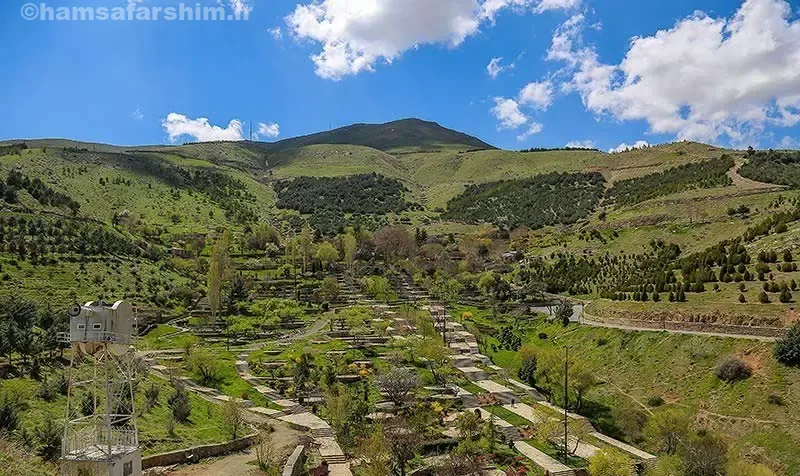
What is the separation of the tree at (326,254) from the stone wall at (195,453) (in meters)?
59.5

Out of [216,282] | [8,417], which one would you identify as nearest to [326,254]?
[216,282]

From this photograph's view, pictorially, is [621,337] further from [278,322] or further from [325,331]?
[278,322]

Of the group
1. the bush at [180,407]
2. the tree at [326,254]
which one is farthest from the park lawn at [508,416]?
the tree at [326,254]

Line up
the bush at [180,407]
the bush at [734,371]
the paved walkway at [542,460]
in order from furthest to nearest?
1. the bush at [734,371]
2. the bush at [180,407]
3. the paved walkway at [542,460]

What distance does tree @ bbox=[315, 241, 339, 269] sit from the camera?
8931 cm

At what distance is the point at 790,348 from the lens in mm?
32750

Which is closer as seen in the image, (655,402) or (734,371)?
(734,371)

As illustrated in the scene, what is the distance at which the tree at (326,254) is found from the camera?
89312 millimetres

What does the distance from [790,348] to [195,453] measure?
31176 mm

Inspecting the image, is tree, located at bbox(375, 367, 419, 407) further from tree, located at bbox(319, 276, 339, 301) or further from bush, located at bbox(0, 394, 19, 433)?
tree, located at bbox(319, 276, 339, 301)

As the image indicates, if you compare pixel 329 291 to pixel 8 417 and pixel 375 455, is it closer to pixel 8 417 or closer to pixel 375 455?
pixel 375 455

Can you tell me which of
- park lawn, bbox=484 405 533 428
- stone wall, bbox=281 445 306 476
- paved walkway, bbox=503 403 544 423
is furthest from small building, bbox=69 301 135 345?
park lawn, bbox=484 405 533 428

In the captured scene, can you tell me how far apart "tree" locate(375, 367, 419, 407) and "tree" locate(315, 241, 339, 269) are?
50882 mm

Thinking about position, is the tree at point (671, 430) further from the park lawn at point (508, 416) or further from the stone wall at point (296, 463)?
the stone wall at point (296, 463)
